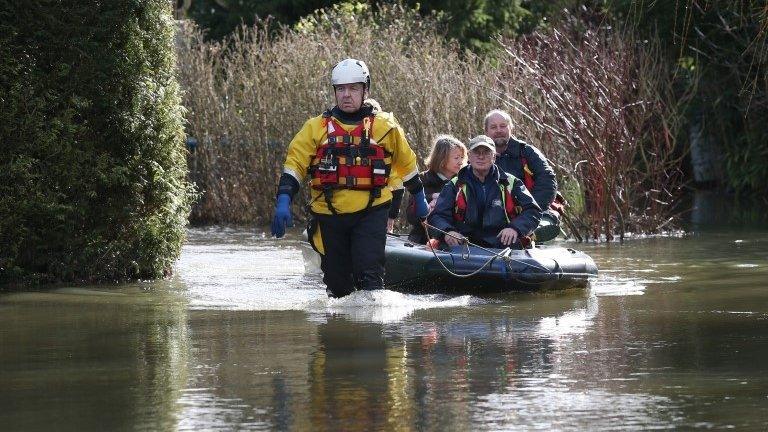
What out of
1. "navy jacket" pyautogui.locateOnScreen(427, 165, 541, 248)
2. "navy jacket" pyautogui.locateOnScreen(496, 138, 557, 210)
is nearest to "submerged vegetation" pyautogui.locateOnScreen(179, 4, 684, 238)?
"navy jacket" pyautogui.locateOnScreen(496, 138, 557, 210)

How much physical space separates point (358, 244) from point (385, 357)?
9.32ft

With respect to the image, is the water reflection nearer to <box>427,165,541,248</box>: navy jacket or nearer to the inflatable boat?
the inflatable boat

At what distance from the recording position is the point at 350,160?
11398mm

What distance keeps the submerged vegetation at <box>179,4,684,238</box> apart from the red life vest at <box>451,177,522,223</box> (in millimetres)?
5929

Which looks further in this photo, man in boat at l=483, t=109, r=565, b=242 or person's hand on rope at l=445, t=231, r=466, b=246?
man in boat at l=483, t=109, r=565, b=242

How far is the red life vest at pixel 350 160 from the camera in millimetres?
11391

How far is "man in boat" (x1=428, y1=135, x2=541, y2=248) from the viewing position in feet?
42.6

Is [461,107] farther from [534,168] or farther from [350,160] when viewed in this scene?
[350,160]

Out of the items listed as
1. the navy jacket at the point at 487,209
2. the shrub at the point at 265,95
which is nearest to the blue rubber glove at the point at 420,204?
the navy jacket at the point at 487,209

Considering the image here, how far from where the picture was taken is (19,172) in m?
13.1

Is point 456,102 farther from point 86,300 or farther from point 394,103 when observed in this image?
point 86,300

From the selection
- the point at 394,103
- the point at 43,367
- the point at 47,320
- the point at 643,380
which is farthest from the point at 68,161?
the point at 394,103

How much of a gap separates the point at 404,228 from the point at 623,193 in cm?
291

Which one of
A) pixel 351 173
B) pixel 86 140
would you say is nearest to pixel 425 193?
pixel 351 173
